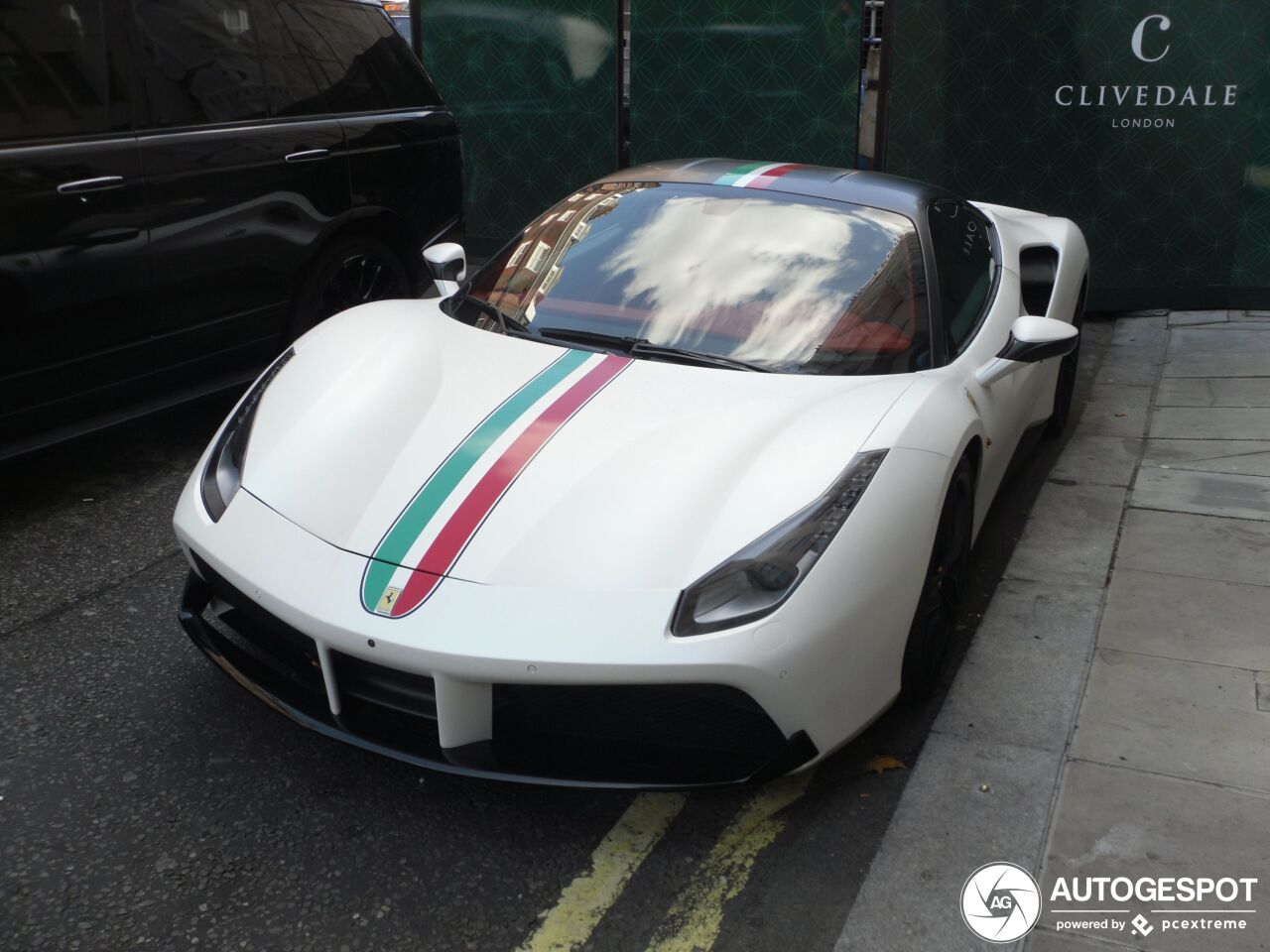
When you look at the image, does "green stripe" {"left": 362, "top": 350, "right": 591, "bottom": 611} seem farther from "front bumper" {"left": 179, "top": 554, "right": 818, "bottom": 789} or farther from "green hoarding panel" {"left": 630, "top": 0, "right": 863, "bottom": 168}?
"green hoarding panel" {"left": 630, "top": 0, "right": 863, "bottom": 168}

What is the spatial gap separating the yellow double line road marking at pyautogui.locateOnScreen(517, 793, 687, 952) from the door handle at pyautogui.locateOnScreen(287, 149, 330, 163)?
130 inches

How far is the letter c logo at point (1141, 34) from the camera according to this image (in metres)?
6.88

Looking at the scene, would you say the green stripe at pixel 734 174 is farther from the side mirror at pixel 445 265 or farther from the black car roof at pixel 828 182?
the side mirror at pixel 445 265

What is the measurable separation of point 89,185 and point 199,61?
0.81m

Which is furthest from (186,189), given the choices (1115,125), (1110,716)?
(1115,125)

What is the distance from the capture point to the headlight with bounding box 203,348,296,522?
9.88 feet

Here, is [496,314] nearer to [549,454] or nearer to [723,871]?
[549,454]

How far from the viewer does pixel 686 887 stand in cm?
260

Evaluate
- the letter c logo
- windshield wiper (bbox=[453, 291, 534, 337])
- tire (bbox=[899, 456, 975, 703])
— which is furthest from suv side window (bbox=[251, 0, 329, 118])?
the letter c logo

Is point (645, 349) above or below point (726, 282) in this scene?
below

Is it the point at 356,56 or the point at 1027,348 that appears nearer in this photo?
the point at 1027,348

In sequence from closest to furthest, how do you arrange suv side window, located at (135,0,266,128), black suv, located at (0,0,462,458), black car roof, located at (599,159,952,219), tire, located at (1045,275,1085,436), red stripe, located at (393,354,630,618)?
red stripe, located at (393,354,630,618) → black car roof, located at (599,159,952,219) → black suv, located at (0,0,462,458) → suv side window, located at (135,0,266,128) → tire, located at (1045,275,1085,436)

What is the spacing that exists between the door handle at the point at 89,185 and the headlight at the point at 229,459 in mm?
1241

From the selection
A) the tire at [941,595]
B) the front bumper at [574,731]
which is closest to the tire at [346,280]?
the front bumper at [574,731]
